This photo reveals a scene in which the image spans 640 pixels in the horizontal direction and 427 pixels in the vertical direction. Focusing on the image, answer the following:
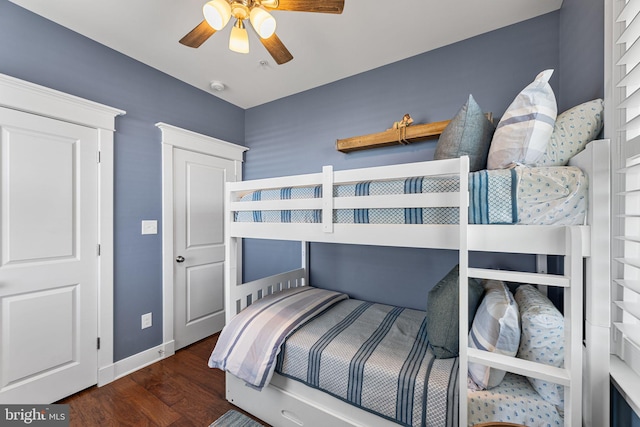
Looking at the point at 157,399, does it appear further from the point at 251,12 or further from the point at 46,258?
Result: the point at 251,12

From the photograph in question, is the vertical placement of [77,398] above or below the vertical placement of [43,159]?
below

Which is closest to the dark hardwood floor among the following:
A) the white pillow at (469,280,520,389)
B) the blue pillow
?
the blue pillow

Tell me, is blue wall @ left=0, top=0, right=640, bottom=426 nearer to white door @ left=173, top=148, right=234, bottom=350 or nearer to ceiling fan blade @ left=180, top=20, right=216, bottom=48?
white door @ left=173, top=148, right=234, bottom=350

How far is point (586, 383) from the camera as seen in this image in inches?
40.1

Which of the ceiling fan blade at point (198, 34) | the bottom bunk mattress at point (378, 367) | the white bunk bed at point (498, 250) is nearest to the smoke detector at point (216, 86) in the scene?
the ceiling fan blade at point (198, 34)

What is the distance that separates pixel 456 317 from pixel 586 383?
481 millimetres

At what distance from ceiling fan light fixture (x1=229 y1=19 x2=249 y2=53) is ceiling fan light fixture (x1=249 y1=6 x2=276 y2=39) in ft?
0.36

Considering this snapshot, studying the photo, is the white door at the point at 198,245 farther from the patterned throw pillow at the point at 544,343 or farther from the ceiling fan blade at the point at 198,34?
the patterned throw pillow at the point at 544,343

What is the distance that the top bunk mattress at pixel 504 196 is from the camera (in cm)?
106

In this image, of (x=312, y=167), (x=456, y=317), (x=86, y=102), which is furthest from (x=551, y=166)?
(x=86, y=102)

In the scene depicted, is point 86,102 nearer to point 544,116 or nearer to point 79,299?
point 79,299

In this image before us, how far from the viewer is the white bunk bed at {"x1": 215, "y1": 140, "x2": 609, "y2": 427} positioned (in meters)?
0.97

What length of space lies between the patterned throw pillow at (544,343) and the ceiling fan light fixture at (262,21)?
1.81 m

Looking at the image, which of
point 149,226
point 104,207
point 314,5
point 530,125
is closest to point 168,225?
point 149,226
